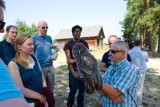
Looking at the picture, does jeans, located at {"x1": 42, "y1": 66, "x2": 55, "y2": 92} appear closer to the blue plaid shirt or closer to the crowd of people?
the crowd of people

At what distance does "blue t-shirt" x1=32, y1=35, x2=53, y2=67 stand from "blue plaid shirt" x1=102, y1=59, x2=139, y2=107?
2.98 meters

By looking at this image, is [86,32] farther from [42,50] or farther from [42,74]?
[42,74]

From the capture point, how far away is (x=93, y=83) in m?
2.41

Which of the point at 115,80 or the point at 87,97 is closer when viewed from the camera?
the point at 115,80

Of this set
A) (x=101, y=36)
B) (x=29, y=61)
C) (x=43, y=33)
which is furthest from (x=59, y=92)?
(x=101, y=36)

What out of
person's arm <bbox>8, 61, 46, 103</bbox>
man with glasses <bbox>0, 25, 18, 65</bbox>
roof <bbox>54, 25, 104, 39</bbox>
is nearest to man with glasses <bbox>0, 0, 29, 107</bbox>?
person's arm <bbox>8, 61, 46, 103</bbox>

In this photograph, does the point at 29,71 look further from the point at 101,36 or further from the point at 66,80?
the point at 101,36

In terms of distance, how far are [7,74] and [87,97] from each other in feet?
24.7

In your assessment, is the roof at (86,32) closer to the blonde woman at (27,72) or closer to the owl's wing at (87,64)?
the blonde woman at (27,72)

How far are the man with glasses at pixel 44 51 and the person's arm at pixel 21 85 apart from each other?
217cm

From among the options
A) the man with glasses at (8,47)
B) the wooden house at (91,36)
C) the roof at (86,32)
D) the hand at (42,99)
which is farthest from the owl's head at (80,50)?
the roof at (86,32)

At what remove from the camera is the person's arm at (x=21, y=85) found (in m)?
3.67

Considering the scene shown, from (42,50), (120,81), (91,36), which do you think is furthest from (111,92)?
(91,36)

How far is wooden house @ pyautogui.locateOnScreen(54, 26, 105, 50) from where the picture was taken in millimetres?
59156
